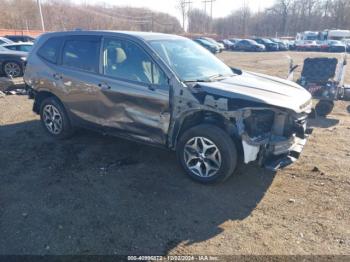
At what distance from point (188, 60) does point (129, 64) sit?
33.6 inches

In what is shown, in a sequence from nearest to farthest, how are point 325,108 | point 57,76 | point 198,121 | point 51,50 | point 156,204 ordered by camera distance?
point 156,204 < point 198,121 < point 57,76 < point 51,50 < point 325,108

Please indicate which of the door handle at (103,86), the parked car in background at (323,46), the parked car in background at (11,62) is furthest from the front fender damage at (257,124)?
the parked car in background at (323,46)

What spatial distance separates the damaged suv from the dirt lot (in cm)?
43

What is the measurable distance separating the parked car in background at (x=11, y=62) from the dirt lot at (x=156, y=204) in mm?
7853

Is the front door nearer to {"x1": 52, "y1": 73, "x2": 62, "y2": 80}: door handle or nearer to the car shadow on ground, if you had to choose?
the car shadow on ground

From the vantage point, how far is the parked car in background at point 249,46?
36.6 meters

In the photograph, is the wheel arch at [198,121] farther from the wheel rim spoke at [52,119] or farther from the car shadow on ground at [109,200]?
the wheel rim spoke at [52,119]

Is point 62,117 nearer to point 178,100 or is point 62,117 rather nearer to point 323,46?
point 178,100

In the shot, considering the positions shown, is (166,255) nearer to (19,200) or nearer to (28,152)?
(19,200)

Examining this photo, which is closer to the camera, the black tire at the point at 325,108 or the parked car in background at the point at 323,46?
the black tire at the point at 325,108

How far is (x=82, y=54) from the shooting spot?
15.6 feet

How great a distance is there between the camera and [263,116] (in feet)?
12.1

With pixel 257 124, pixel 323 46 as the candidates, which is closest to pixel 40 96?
pixel 257 124

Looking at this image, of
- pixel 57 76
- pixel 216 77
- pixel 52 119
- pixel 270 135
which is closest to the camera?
pixel 270 135
